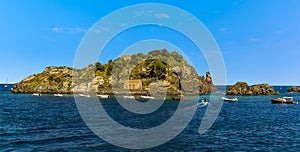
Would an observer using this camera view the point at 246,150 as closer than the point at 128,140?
Yes

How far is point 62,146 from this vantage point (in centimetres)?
3747

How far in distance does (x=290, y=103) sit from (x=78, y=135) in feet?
446

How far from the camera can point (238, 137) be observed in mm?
48344

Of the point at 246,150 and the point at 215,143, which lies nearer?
the point at 246,150

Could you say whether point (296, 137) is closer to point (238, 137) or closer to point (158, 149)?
point (238, 137)

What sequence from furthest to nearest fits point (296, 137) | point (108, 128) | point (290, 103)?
point (290, 103), point (108, 128), point (296, 137)

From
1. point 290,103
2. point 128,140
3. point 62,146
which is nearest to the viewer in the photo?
point 62,146

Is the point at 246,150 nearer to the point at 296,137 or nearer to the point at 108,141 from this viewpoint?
the point at 296,137

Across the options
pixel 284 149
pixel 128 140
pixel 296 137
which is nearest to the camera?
pixel 284 149

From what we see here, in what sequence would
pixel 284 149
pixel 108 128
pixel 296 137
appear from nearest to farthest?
pixel 284 149
pixel 296 137
pixel 108 128

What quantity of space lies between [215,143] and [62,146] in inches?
1021

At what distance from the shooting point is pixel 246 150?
1528 inches

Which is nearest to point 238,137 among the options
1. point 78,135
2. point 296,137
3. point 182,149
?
point 296,137

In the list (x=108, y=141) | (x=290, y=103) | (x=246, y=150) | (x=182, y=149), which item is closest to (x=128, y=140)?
(x=108, y=141)
